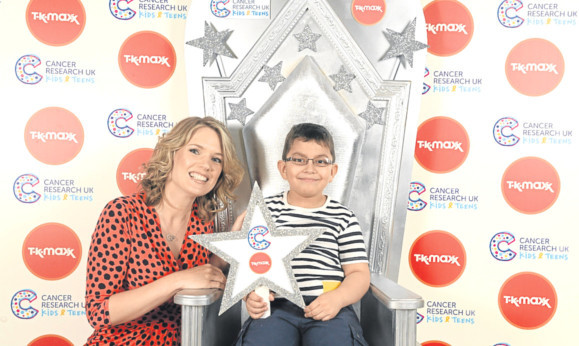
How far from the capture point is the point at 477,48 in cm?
252

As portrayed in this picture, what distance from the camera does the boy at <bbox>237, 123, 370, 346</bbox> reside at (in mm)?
1707

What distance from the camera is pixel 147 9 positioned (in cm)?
259

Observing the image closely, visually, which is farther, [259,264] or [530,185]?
[530,185]

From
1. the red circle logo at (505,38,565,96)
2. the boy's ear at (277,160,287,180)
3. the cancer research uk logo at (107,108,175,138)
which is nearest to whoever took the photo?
the boy's ear at (277,160,287,180)

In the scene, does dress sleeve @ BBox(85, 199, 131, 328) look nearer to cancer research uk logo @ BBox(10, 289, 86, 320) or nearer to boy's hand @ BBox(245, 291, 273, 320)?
boy's hand @ BBox(245, 291, 273, 320)

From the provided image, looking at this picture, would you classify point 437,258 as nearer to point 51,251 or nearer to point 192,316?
point 192,316

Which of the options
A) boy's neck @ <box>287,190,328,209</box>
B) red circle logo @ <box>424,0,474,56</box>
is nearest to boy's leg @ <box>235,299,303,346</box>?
boy's neck @ <box>287,190,328,209</box>

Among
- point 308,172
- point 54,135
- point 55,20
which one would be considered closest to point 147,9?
point 55,20

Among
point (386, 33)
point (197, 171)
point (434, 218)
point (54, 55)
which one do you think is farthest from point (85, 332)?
point (386, 33)

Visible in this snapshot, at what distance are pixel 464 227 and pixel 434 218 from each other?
167 millimetres

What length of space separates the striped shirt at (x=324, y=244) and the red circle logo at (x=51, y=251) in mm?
1297

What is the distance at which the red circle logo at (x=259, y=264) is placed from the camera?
1677 millimetres

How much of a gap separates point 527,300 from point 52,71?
9.65 feet

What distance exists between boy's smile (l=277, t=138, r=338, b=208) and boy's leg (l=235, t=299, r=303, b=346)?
47 centimetres
